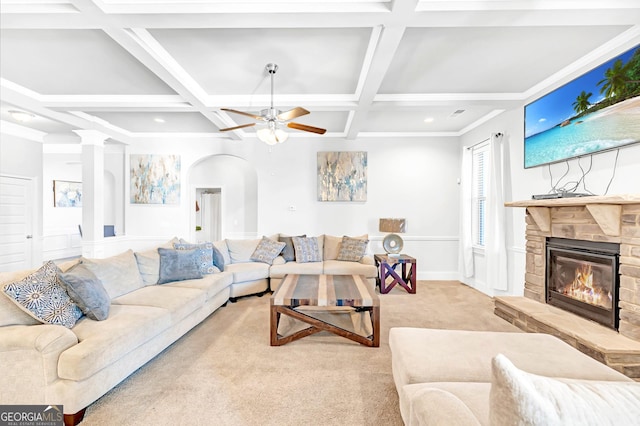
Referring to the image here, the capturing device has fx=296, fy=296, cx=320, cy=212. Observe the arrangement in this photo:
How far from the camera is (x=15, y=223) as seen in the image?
5.25m

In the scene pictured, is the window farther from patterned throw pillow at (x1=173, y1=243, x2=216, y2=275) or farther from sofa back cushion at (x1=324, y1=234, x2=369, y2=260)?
patterned throw pillow at (x1=173, y1=243, x2=216, y2=275)

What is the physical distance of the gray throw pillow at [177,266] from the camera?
11.3ft

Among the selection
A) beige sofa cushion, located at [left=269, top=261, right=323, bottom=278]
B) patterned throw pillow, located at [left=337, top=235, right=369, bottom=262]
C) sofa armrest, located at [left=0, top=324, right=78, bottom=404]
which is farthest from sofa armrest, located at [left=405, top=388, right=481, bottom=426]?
patterned throw pillow, located at [left=337, top=235, right=369, bottom=262]

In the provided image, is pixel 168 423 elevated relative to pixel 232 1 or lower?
lower

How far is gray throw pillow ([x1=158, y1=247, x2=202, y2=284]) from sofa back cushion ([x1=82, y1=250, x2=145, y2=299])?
26 centimetres

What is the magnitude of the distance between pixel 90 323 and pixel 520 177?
16.0 ft

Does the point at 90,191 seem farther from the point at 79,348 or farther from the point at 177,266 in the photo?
the point at 79,348

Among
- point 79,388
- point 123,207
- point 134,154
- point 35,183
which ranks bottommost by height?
point 79,388

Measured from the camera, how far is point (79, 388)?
1771mm

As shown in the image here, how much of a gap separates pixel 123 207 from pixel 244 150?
2759mm

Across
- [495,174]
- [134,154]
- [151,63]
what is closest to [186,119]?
[134,154]

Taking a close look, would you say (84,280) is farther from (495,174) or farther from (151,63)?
(495,174)

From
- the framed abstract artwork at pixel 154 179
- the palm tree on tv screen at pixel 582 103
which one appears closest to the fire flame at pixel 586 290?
the palm tree on tv screen at pixel 582 103

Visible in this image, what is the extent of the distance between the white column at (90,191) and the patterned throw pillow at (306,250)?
3.39 meters
